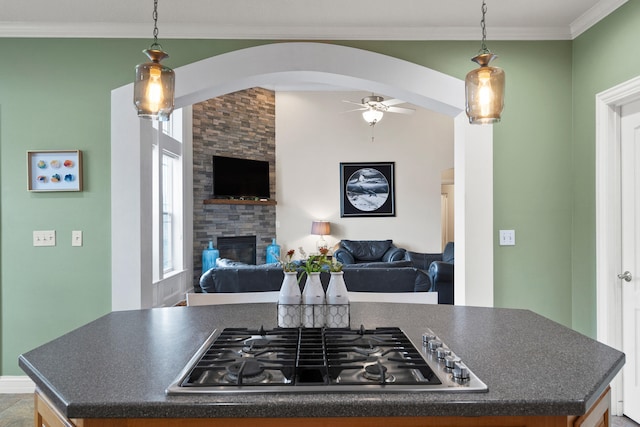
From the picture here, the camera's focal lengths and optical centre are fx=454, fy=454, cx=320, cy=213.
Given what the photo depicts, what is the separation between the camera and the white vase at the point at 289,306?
168 cm

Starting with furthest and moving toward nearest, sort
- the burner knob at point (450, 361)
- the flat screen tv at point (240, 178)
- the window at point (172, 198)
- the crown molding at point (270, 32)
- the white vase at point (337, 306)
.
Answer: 1. the flat screen tv at point (240, 178)
2. the window at point (172, 198)
3. the crown molding at point (270, 32)
4. the white vase at point (337, 306)
5. the burner knob at point (450, 361)

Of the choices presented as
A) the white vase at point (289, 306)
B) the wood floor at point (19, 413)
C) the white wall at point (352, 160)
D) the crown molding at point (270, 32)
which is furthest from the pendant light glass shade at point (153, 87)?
the white wall at point (352, 160)

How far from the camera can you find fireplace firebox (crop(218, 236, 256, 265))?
721cm

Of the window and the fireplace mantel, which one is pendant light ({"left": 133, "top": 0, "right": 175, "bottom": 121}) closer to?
the window

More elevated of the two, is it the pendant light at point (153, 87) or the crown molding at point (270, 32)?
the crown molding at point (270, 32)

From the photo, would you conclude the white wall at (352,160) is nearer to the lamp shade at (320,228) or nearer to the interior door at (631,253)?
the lamp shade at (320,228)

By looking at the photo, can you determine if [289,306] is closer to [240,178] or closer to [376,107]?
[376,107]

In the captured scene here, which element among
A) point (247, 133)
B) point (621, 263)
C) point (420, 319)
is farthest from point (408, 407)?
point (247, 133)

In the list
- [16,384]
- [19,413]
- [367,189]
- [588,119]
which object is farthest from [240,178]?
[588,119]

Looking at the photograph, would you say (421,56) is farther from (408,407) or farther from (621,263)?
(408,407)

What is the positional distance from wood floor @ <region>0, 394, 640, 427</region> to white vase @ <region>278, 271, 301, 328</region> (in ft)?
7.06

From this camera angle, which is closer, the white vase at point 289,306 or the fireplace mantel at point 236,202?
the white vase at point 289,306

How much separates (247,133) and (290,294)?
6.31 meters

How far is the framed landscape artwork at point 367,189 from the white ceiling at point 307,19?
483 centimetres
